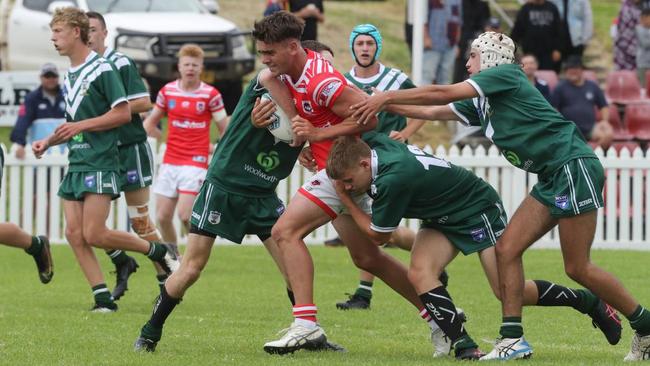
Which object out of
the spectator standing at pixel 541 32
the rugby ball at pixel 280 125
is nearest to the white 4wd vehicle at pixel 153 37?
the spectator standing at pixel 541 32

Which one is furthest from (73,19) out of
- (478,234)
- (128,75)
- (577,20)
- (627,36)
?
(627,36)

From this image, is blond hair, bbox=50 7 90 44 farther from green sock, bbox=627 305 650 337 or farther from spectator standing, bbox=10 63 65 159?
spectator standing, bbox=10 63 65 159

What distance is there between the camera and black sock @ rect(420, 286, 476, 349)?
8.21 meters

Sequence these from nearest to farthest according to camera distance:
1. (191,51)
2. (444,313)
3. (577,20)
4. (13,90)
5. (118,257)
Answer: (444,313), (118,257), (191,51), (13,90), (577,20)

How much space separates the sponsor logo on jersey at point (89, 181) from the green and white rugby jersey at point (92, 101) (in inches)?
2.4

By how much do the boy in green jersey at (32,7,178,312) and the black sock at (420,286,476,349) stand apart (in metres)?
3.49

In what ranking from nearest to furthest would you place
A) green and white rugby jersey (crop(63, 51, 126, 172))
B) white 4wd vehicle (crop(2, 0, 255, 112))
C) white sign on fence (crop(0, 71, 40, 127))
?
green and white rugby jersey (crop(63, 51, 126, 172)), white sign on fence (crop(0, 71, 40, 127)), white 4wd vehicle (crop(2, 0, 255, 112))

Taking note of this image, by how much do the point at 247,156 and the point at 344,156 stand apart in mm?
982

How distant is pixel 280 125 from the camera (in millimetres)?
8570

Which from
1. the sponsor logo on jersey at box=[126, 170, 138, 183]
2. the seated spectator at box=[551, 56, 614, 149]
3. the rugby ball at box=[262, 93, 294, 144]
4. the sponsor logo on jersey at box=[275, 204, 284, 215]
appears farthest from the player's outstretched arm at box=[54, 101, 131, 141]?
the seated spectator at box=[551, 56, 614, 149]

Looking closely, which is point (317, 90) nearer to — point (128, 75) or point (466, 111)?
point (466, 111)

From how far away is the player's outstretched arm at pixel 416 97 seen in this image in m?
7.99

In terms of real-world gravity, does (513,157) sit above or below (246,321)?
above

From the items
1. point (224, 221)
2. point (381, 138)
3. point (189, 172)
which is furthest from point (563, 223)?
point (189, 172)
